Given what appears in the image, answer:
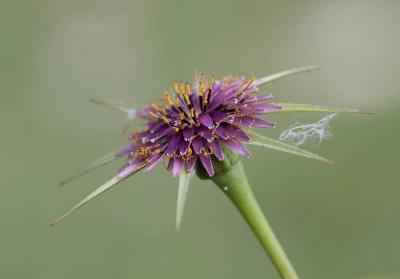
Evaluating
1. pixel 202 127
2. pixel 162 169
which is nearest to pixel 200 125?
pixel 202 127

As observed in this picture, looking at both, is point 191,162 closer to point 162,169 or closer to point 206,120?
point 206,120

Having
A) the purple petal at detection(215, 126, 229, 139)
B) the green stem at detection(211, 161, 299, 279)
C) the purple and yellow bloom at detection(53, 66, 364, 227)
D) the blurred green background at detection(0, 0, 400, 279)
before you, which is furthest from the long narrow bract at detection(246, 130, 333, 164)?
the blurred green background at detection(0, 0, 400, 279)

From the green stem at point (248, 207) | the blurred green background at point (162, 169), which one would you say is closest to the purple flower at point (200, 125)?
the green stem at point (248, 207)

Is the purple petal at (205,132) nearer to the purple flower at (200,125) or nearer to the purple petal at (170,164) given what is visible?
the purple flower at (200,125)

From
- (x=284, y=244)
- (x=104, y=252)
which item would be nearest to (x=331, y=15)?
(x=284, y=244)

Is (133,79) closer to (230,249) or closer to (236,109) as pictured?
(230,249)

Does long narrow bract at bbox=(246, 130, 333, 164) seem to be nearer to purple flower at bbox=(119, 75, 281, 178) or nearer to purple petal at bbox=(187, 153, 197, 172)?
purple flower at bbox=(119, 75, 281, 178)

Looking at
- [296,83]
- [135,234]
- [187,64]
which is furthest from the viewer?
[187,64]
